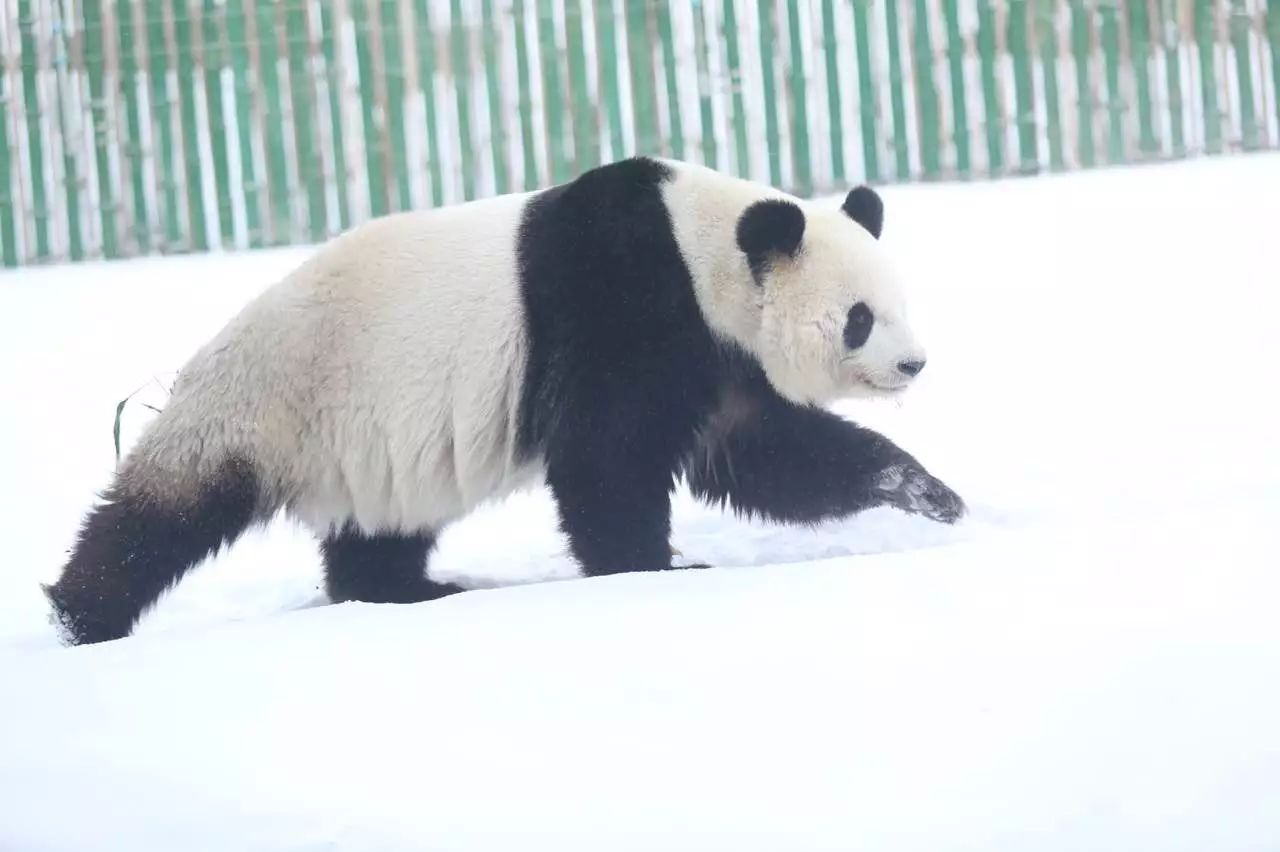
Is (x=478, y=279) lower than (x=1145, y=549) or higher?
higher

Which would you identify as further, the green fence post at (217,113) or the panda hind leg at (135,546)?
the green fence post at (217,113)

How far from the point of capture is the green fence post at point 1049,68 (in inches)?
278

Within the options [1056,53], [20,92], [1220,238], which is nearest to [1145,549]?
[1220,238]

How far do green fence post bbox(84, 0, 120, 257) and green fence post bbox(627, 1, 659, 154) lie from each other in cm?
236

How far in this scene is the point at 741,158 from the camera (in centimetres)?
715

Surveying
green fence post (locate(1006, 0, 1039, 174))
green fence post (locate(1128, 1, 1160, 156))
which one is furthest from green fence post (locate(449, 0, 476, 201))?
green fence post (locate(1128, 1, 1160, 156))

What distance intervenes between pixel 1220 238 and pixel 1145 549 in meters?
4.26

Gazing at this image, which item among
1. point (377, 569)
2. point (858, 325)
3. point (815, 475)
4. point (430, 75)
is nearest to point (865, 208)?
point (858, 325)

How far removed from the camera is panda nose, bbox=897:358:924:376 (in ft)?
12.6

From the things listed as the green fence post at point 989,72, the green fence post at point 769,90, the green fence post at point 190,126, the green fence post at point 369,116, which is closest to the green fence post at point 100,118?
the green fence post at point 190,126

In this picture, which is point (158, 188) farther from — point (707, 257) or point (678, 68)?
point (707, 257)

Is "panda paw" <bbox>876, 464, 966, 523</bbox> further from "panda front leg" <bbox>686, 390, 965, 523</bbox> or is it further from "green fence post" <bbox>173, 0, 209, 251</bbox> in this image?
"green fence post" <bbox>173, 0, 209, 251</bbox>

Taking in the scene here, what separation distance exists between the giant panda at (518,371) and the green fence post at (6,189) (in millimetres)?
3780

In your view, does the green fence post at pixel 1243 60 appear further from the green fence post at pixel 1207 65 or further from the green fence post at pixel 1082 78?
the green fence post at pixel 1082 78
